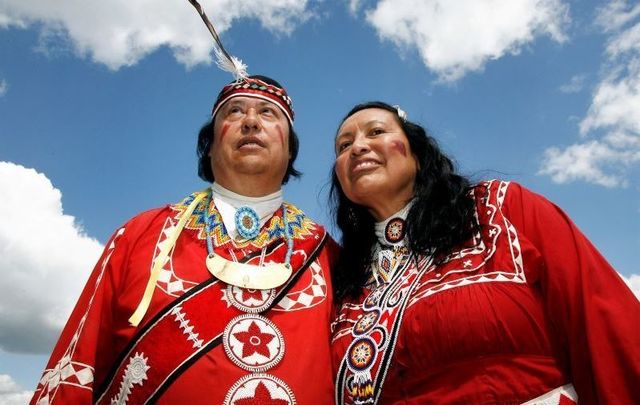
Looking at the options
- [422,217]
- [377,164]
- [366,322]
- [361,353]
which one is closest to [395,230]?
[422,217]

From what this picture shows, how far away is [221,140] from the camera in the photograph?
10.9 ft

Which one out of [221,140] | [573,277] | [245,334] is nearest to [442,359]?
[573,277]

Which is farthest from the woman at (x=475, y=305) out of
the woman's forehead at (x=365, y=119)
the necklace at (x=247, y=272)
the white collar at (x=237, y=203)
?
the white collar at (x=237, y=203)

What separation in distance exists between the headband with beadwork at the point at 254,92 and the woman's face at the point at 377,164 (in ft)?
1.66

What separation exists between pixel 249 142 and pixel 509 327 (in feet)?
5.67

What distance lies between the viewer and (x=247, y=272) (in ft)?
9.21

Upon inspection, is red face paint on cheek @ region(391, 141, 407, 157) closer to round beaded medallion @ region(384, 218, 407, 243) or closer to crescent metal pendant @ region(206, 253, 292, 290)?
round beaded medallion @ region(384, 218, 407, 243)

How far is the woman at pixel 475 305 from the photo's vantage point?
2.14 m

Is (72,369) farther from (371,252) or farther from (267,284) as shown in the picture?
(371,252)

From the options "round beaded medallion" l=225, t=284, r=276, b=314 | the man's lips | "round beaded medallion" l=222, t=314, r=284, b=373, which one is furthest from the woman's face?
"round beaded medallion" l=222, t=314, r=284, b=373

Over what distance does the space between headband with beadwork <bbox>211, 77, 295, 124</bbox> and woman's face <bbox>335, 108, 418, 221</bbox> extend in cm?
51

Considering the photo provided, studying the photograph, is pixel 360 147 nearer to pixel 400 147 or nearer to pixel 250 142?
pixel 400 147

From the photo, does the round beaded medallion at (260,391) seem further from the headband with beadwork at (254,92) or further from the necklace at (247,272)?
the headband with beadwork at (254,92)

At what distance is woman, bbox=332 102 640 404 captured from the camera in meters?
2.14
